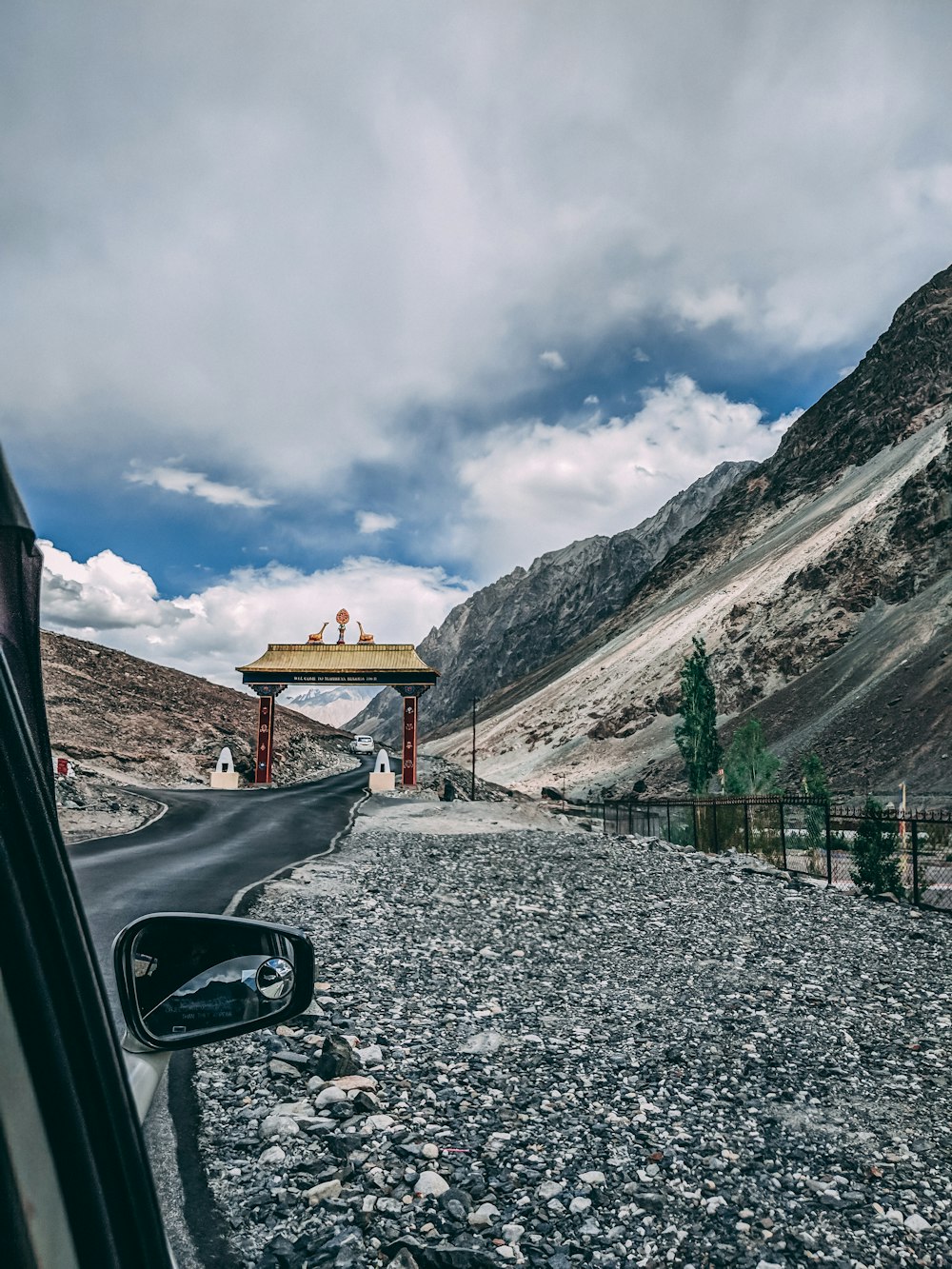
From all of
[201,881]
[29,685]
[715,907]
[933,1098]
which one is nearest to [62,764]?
[201,881]

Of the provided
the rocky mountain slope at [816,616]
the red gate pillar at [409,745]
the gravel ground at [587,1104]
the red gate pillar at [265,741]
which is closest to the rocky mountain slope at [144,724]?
the red gate pillar at [265,741]

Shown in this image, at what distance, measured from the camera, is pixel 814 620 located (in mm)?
75062

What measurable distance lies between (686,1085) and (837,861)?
21.1 meters

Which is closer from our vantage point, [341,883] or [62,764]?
[341,883]

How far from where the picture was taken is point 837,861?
955 inches

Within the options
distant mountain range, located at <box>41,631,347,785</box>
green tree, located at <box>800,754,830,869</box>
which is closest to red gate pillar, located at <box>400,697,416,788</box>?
distant mountain range, located at <box>41,631,347,785</box>

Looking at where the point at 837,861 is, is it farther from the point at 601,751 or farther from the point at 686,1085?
the point at 601,751

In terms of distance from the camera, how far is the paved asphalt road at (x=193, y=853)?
9.95m

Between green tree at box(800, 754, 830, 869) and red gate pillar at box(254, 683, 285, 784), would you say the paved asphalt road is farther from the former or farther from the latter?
green tree at box(800, 754, 830, 869)

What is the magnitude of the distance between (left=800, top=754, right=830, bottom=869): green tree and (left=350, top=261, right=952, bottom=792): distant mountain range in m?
16.4

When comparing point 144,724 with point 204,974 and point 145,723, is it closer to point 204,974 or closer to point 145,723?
point 145,723

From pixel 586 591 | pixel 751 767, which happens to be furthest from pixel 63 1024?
pixel 586 591

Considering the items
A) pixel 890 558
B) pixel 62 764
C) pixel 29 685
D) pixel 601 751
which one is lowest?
pixel 601 751

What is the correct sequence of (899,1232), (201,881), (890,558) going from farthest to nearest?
(890,558) → (201,881) → (899,1232)
